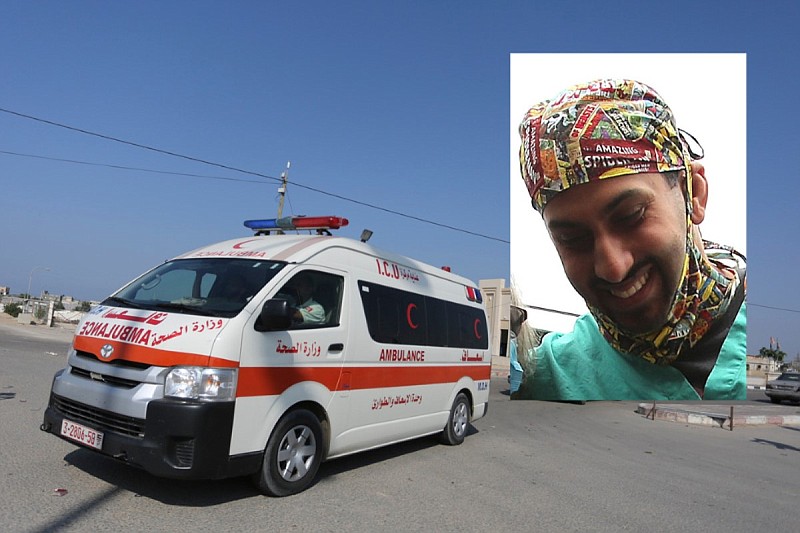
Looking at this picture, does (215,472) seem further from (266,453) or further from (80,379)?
(80,379)

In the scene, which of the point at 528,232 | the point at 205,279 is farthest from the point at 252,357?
the point at 528,232

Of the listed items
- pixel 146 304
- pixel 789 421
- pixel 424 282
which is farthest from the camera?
pixel 789 421

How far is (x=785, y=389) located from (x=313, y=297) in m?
25.7

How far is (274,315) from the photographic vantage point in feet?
16.3

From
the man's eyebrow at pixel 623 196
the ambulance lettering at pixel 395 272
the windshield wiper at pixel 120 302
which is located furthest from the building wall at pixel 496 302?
the windshield wiper at pixel 120 302

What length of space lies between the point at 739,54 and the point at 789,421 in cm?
988

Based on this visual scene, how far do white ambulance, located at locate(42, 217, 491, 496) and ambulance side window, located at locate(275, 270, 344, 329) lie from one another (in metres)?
0.01

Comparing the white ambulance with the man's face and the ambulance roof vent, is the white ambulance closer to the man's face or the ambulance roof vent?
the ambulance roof vent

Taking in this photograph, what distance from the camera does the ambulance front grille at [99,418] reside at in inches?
181

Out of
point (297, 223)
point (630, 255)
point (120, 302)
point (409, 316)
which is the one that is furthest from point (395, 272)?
point (630, 255)

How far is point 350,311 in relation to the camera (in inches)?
245

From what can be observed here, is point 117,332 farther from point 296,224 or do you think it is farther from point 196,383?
point 296,224

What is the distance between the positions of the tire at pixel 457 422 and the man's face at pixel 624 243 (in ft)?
23.4

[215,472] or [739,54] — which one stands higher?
[739,54]
